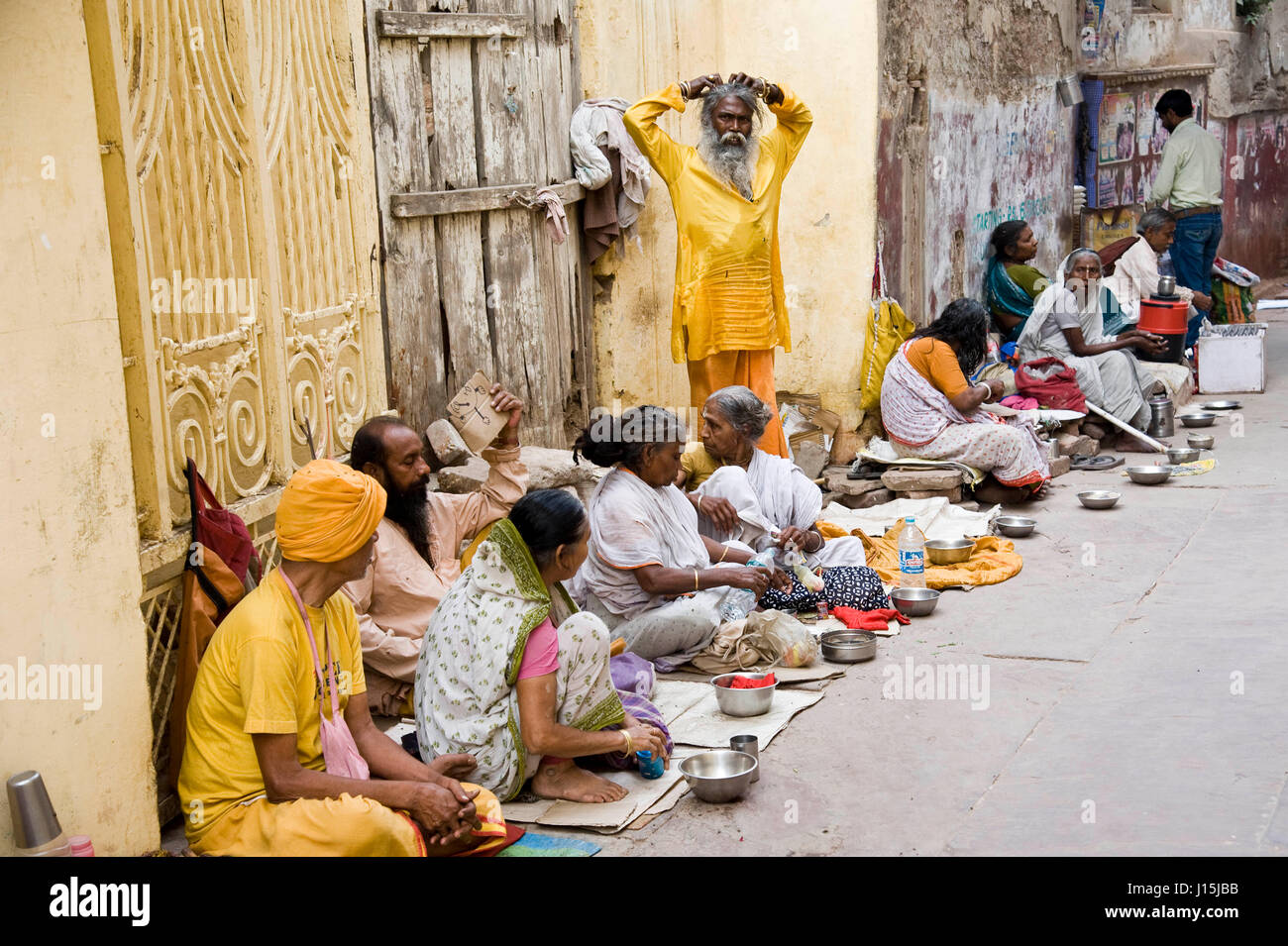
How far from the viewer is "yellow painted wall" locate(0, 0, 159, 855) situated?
11.8 ft

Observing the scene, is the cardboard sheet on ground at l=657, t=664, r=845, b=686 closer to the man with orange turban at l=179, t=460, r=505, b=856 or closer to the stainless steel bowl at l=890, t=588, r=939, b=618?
A: the stainless steel bowl at l=890, t=588, r=939, b=618

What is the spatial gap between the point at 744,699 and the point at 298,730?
1.99 metres

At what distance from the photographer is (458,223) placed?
7.54m

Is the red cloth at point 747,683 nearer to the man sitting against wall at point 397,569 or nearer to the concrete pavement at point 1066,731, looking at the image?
the concrete pavement at point 1066,731

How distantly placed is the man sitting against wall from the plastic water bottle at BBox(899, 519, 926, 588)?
219 centimetres

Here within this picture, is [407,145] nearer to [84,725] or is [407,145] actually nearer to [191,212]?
[191,212]

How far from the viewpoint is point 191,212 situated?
4.75 meters

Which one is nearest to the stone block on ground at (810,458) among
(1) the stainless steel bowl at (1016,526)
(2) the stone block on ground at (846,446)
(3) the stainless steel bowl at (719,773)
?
(2) the stone block on ground at (846,446)

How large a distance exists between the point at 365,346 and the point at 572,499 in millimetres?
1882

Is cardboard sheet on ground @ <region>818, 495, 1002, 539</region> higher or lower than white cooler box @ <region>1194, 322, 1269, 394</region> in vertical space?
lower

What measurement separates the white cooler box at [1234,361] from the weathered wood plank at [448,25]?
7148 mm

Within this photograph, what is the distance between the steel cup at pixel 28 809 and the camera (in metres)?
3.55

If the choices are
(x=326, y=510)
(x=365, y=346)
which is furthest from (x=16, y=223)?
(x=365, y=346)

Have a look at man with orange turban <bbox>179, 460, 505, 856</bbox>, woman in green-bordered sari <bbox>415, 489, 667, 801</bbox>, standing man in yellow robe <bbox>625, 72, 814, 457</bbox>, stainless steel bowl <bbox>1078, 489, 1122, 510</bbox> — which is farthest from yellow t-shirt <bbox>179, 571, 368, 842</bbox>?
stainless steel bowl <bbox>1078, 489, 1122, 510</bbox>
